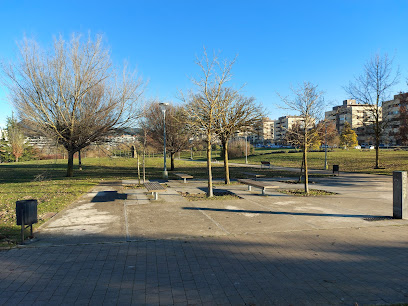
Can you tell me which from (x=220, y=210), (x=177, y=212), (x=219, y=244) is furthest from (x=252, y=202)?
(x=219, y=244)

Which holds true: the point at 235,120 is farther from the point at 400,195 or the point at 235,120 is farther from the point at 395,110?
the point at 395,110

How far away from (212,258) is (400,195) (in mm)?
5486

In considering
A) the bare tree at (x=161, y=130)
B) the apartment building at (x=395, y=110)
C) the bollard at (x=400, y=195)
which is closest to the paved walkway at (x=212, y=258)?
the bollard at (x=400, y=195)

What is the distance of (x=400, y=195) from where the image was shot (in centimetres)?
730

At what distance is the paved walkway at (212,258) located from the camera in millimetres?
3602

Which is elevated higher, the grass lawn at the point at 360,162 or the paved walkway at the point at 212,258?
the grass lawn at the point at 360,162

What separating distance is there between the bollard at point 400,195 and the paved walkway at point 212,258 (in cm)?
35

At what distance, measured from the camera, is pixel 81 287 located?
3.82 metres

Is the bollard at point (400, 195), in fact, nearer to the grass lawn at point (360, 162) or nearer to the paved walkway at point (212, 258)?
the paved walkway at point (212, 258)

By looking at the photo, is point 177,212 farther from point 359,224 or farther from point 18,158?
point 18,158

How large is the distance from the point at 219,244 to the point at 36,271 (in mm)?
3125

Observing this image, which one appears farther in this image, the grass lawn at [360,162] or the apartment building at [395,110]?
the apartment building at [395,110]

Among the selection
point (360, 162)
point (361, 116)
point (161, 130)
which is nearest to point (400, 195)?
point (161, 130)

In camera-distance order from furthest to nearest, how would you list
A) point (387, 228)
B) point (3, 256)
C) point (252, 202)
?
point (252, 202) < point (387, 228) < point (3, 256)
